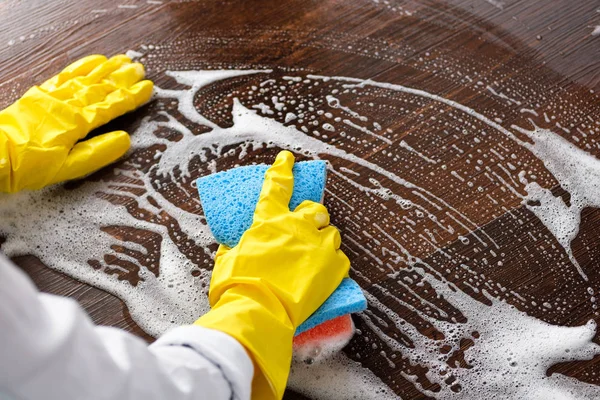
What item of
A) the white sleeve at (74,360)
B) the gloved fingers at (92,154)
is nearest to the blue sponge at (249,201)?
the gloved fingers at (92,154)

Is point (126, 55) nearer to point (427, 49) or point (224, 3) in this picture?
point (224, 3)

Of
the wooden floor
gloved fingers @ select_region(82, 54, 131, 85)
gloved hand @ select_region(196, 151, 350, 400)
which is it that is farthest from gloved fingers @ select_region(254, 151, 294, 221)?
gloved fingers @ select_region(82, 54, 131, 85)

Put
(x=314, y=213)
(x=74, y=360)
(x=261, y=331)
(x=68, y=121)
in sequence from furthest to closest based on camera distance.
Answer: (x=68, y=121) → (x=314, y=213) → (x=261, y=331) → (x=74, y=360)

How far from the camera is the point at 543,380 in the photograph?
0.94m

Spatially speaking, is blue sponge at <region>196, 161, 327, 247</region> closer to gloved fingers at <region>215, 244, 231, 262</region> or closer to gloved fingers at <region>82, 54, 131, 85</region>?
gloved fingers at <region>215, 244, 231, 262</region>

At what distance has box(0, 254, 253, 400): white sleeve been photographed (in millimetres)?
496

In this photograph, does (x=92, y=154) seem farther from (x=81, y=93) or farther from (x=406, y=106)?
(x=406, y=106)

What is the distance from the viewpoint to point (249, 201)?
3.29ft

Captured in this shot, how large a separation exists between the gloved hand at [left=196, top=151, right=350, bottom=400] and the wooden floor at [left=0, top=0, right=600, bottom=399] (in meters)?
0.11

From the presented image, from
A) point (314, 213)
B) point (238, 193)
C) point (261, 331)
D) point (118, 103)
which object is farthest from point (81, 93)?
point (261, 331)

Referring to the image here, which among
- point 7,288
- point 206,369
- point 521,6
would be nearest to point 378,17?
point 521,6

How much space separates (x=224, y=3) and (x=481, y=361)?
881 mm

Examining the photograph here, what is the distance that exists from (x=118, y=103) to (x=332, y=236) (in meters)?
0.49

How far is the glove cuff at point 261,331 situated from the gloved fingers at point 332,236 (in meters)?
0.15
